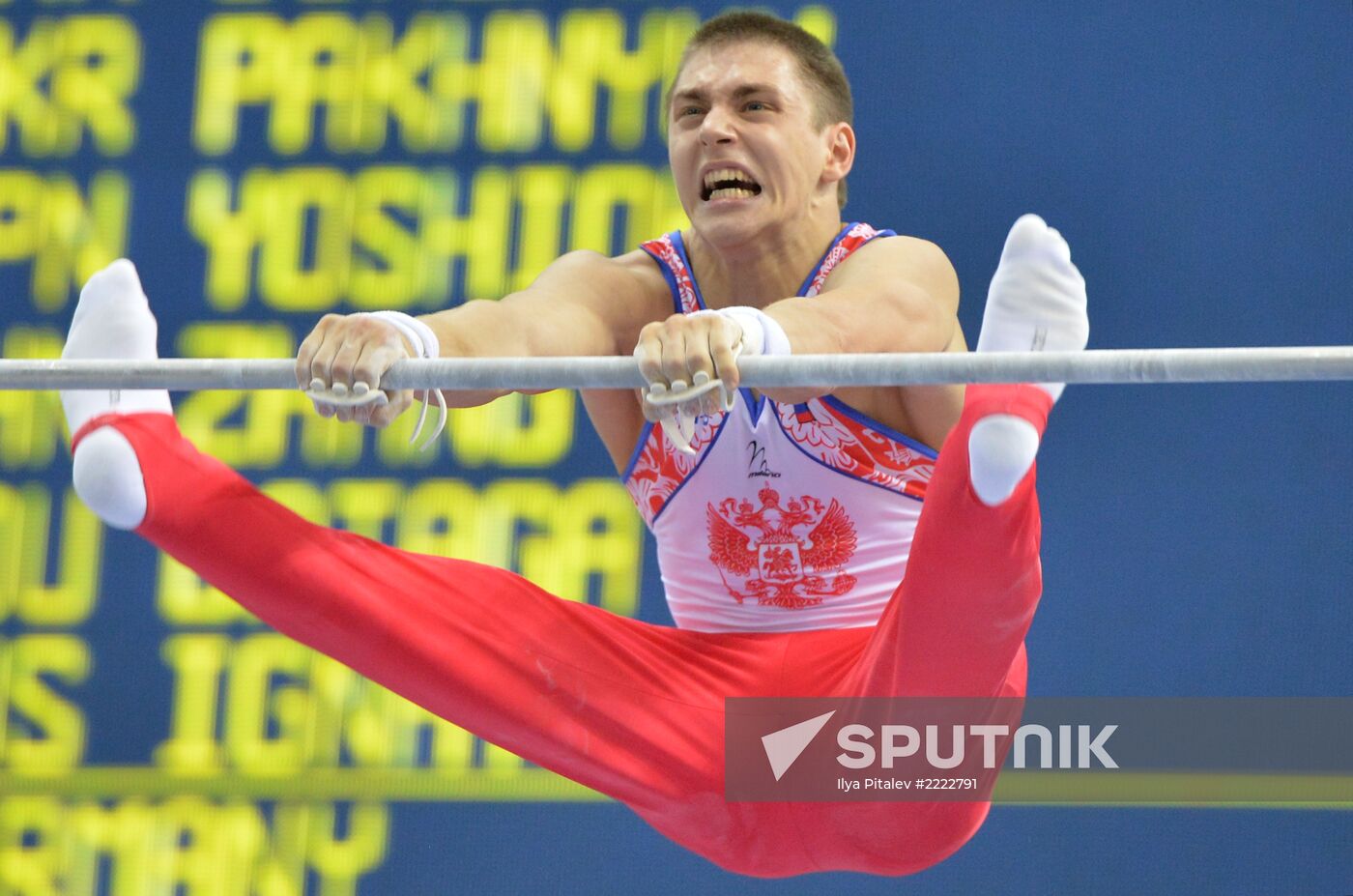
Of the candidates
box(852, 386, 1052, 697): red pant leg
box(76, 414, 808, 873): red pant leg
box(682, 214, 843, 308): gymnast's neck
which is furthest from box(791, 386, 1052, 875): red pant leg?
box(682, 214, 843, 308): gymnast's neck

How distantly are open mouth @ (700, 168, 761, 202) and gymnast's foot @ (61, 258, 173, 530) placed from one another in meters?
0.61

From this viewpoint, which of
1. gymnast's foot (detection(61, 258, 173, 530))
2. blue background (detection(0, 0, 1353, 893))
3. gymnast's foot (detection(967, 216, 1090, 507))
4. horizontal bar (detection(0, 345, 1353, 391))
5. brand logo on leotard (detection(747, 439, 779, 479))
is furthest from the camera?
blue background (detection(0, 0, 1353, 893))

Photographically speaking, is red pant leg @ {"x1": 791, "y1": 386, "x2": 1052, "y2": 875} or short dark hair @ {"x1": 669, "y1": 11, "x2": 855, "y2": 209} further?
short dark hair @ {"x1": 669, "y1": 11, "x2": 855, "y2": 209}

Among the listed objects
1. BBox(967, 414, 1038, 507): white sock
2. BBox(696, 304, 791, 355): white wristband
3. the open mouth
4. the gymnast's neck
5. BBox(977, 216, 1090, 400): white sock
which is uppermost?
the open mouth

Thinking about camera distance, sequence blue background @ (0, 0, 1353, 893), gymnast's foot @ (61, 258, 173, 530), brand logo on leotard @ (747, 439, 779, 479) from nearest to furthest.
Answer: gymnast's foot @ (61, 258, 173, 530) → brand logo on leotard @ (747, 439, 779, 479) → blue background @ (0, 0, 1353, 893)

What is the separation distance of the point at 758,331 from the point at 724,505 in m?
0.41

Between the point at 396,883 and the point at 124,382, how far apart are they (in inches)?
46.1

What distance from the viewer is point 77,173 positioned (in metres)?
2.70

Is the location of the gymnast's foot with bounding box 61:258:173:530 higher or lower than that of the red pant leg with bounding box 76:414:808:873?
higher

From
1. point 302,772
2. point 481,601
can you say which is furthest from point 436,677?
point 302,772

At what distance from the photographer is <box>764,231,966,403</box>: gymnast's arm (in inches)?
64.1

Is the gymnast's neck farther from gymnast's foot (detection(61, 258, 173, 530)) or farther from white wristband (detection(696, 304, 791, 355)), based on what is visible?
gymnast's foot (detection(61, 258, 173, 530))

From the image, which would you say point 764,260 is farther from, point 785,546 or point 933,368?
point 933,368

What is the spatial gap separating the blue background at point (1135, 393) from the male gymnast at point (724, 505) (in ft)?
2.20
